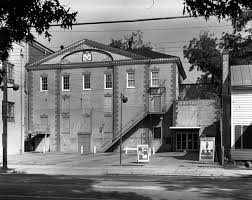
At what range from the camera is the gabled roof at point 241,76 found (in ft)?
98.5

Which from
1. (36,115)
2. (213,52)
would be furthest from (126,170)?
(213,52)

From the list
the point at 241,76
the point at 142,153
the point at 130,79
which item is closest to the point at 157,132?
the point at 130,79

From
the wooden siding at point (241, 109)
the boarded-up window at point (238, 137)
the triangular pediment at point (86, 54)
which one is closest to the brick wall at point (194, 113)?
the triangular pediment at point (86, 54)

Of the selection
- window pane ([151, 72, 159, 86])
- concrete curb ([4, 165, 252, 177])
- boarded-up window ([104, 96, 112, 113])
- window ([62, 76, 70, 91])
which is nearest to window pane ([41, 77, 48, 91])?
window ([62, 76, 70, 91])

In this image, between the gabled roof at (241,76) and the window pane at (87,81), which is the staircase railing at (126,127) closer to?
the window pane at (87,81)

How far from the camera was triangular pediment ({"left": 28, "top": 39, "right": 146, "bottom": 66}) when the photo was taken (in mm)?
52406

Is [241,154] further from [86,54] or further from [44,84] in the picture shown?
[44,84]

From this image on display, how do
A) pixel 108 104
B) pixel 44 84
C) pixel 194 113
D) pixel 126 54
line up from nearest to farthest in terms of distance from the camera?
1. pixel 194 113
2. pixel 126 54
3. pixel 108 104
4. pixel 44 84

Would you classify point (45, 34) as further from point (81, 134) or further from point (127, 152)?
point (81, 134)

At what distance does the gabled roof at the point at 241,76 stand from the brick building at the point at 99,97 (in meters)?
17.6

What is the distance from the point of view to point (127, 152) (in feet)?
155

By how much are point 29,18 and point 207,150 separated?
2566 centimetres

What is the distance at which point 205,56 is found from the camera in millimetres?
→ 62250

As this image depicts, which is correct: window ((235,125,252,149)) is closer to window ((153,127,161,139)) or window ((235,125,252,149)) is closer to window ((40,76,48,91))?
window ((153,127,161,139))
